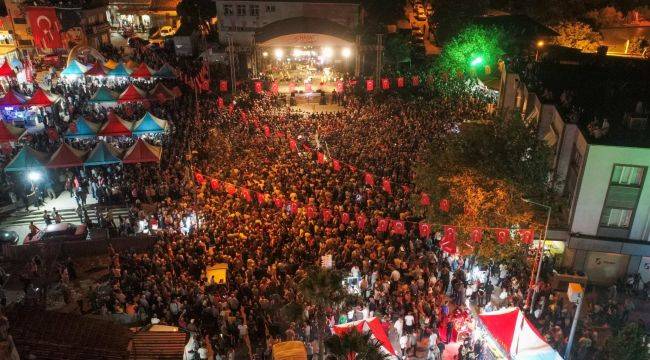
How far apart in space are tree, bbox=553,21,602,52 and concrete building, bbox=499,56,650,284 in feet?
62.5

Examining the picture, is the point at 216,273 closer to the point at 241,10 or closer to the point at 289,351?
the point at 289,351

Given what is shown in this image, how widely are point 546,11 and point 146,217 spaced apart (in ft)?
121

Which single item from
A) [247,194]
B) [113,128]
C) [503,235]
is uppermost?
[113,128]

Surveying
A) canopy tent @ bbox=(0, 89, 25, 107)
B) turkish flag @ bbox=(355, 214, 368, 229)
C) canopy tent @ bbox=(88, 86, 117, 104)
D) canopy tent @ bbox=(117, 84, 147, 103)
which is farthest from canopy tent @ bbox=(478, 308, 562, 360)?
canopy tent @ bbox=(0, 89, 25, 107)

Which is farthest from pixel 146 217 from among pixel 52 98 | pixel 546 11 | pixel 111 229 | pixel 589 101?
pixel 546 11

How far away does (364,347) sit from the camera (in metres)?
9.91

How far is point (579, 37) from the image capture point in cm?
3803

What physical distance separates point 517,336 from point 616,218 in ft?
25.6

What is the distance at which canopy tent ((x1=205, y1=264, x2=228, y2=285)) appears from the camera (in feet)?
53.5

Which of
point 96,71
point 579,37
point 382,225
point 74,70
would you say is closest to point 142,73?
point 96,71

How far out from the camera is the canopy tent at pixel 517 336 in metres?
12.8

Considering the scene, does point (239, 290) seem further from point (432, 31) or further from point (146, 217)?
point (432, 31)

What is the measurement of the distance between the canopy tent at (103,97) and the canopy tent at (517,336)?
27101 mm

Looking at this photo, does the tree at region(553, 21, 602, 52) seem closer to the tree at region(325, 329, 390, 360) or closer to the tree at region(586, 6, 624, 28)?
the tree at region(586, 6, 624, 28)
